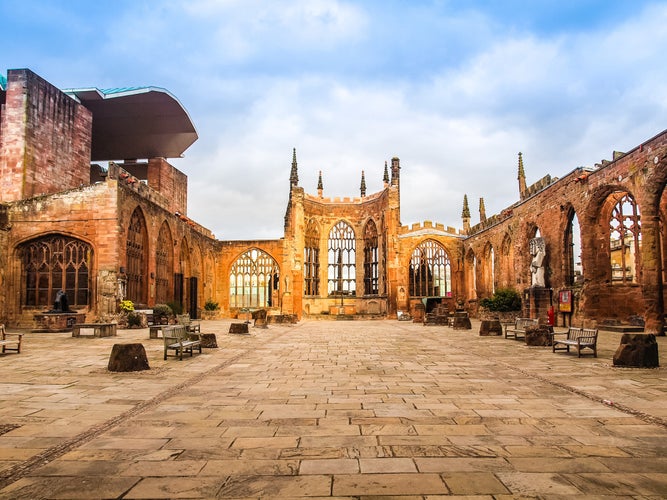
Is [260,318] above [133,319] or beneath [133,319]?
beneath

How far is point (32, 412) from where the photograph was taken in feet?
17.4

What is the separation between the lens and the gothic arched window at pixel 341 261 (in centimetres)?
3825

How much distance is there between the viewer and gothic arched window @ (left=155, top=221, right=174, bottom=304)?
24.0 metres

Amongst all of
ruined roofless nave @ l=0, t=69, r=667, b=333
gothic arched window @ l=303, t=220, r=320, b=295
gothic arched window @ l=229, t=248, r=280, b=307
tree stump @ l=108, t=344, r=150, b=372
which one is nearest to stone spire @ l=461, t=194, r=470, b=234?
ruined roofless nave @ l=0, t=69, r=667, b=333

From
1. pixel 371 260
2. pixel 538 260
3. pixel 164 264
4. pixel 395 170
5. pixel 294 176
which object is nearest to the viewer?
pixel 538 260

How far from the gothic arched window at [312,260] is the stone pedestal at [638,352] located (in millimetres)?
29024

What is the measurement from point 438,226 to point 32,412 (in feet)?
112

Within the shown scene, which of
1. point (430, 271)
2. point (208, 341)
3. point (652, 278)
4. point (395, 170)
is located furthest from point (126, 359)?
point (430, 271)

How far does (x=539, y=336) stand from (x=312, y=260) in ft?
85.5

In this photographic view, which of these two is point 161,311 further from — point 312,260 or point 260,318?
point 312,260

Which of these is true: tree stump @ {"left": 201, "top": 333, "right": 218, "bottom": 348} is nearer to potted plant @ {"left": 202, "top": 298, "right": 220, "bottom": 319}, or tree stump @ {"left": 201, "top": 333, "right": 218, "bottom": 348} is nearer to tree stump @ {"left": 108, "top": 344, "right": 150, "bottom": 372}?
tree stump @ {"left": 108, "top": 344, "right": 150, "bottom": 372}

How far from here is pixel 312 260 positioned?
3734 cm

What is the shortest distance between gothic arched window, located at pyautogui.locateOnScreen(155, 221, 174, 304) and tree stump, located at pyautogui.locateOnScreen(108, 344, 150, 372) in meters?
16.2

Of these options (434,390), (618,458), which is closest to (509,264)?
(434,390)
